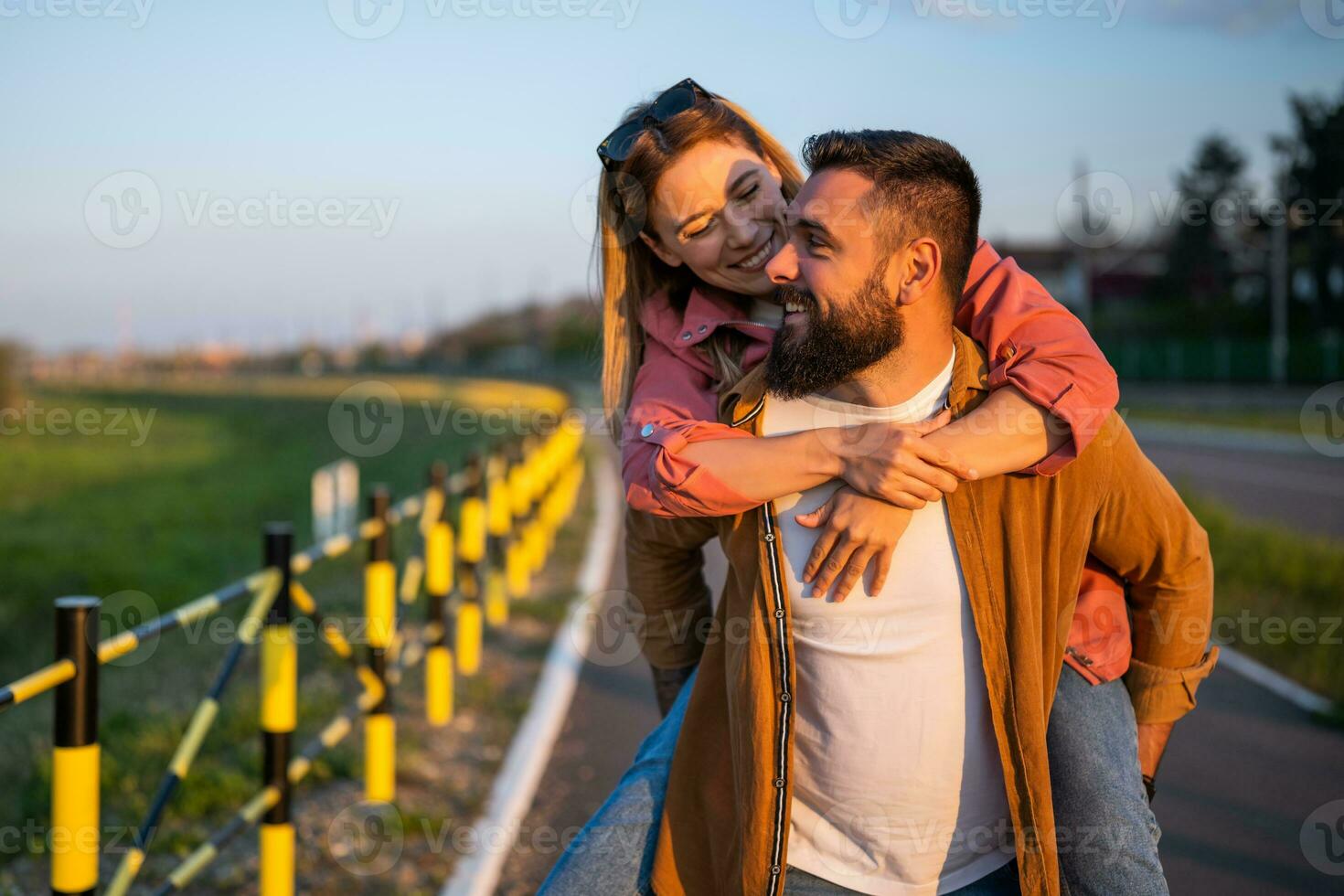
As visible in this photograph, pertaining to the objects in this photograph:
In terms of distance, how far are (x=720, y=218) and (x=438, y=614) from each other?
5.34 meters

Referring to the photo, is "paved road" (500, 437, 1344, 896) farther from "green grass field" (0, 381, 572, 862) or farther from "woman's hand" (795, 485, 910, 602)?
"woman's hand" (795, 485, 910, 602)

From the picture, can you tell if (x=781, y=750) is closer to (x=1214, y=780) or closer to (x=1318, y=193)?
(x=1214, y=780)

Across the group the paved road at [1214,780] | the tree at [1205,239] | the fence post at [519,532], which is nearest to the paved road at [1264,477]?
the paved road at [1214,780]

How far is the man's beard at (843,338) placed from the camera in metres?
2.35

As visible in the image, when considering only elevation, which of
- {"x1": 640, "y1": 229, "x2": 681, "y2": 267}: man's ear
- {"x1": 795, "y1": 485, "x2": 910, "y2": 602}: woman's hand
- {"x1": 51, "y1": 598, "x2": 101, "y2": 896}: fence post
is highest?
{"x1": 640, "y1": 229, "x2": 681, "y2": 267}: man's ear

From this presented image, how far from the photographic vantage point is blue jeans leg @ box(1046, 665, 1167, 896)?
2.36 m

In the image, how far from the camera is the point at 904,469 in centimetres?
224

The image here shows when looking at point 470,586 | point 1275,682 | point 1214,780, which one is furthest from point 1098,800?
point 470,586

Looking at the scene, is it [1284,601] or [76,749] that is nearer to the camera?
[76,749]

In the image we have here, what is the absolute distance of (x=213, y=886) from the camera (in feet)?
16.6

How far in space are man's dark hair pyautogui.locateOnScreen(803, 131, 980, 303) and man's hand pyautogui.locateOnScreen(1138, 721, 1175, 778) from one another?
104 centimetres

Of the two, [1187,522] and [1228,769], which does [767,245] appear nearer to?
[1187,522]

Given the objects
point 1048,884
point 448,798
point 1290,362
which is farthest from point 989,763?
point 1290,362

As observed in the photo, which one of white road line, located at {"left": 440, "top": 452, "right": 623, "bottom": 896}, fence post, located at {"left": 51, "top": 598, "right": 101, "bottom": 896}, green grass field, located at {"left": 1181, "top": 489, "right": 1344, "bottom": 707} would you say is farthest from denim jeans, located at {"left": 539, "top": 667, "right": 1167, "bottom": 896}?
green grass field, located at {"left": 1181, "top": 489, "right": 1344, "bottom": 707}
